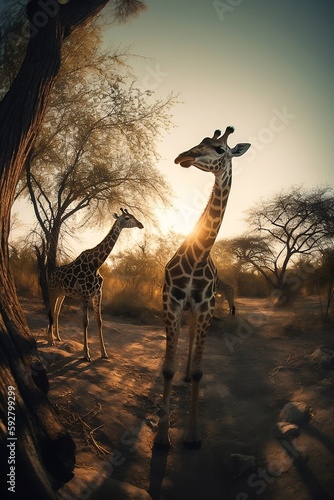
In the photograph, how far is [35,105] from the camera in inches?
151

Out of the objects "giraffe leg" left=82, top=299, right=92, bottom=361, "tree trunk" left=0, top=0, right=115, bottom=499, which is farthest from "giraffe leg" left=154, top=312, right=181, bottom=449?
"giraffe leg" left=82, top=299, right=92, bottom=361

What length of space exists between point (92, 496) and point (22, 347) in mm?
1265

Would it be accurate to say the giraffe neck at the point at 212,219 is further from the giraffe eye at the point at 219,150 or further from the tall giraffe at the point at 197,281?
the giraffe eye at the point at 219,150

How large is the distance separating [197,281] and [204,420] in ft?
6.05

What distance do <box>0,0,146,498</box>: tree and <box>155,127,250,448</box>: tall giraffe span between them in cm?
142

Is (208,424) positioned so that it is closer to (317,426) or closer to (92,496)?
(317,426)

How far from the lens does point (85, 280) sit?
21.7ft

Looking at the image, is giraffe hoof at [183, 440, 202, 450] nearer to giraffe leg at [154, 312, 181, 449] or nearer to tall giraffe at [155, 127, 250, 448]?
tall giraffe at [155, 127, 250, 448]

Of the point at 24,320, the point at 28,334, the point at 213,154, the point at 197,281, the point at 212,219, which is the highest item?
the point at 213,154

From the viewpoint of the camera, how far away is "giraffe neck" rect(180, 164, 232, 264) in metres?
3.89

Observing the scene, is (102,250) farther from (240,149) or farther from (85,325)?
(240,149)

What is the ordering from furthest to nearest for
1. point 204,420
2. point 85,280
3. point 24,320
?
point 85,280 < point 204,420 < point 24,320

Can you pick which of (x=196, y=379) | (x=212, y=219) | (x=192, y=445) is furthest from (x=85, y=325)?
(x=212, y=219)

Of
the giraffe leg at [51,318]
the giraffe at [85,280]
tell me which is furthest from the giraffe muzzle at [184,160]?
the giraffe leg at [51,318]
